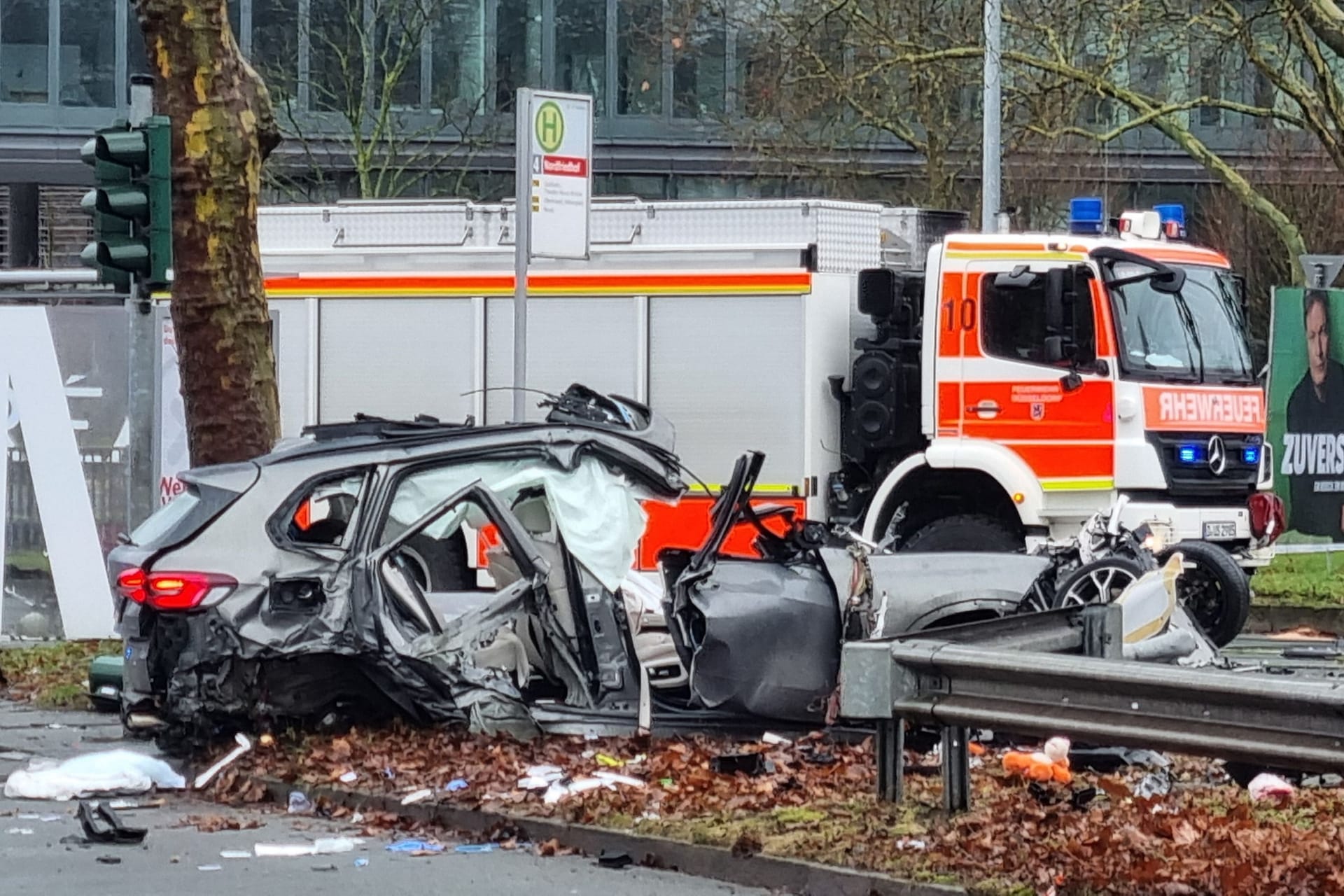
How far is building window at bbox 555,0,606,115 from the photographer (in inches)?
1644

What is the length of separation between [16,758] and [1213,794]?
573 cm

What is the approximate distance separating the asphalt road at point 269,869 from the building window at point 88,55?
33.7m

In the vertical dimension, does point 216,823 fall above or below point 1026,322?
below

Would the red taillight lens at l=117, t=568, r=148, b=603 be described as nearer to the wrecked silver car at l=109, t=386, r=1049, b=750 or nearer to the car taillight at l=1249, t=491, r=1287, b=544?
the wrecked silver car at l=109, t=386, r=1049, b=750

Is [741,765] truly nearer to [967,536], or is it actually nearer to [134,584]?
[134,584]

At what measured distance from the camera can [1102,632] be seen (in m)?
8.56

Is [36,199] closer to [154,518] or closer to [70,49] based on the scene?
[70,49]

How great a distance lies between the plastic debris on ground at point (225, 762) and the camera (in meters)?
9.25

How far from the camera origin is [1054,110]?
26547 millimetres

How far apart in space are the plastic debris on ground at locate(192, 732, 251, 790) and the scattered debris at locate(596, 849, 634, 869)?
2.32 m

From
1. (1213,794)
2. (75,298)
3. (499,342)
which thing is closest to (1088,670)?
(1213,794)

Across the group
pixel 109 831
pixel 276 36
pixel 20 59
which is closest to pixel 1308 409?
pixel 109 831

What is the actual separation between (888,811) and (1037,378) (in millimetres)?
7395

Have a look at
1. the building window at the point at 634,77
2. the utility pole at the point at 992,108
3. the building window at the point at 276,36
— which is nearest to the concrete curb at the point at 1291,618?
the utility pole at the point at 992,108
